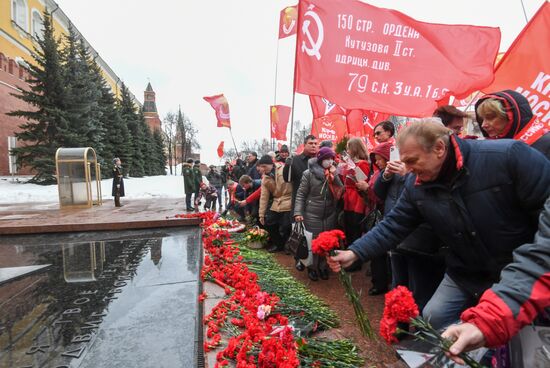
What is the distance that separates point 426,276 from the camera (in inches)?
102

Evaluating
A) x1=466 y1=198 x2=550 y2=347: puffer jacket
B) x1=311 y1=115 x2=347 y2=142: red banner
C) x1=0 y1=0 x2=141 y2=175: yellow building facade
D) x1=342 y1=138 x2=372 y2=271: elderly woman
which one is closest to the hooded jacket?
x1=311 y1=115 x2=347 y2=142: red banner

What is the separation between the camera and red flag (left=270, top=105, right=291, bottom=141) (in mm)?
13984

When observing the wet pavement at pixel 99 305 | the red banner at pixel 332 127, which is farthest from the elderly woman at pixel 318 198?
the red banner at pixel 332 127

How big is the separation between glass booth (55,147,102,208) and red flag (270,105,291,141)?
743 centimetres

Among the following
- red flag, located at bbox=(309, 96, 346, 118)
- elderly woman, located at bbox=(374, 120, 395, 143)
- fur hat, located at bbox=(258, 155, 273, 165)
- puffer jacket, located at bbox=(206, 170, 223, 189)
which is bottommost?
puffer jacket, located at bbox=(206, 170, 223, 189)

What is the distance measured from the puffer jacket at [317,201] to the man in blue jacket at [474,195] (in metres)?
2.21

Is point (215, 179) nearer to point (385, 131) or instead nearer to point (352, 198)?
point (352, 198)

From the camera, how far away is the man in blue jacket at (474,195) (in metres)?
1.50

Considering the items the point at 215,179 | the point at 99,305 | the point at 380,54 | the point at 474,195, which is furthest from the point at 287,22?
the point at 474,195

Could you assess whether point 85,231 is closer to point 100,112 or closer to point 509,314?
point 509,314

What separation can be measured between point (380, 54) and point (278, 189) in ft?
7.97

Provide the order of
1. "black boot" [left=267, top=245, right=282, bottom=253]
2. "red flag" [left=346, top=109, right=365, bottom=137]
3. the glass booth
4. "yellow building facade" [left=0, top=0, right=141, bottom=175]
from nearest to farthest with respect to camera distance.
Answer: "black boot" [left=267, top=245, right=282, bottom=253] < "red flag" [left=346, top=109, right=365, bottom=137] < the glass booth < "yellow building facade" [left=0, top=0, right=141, bottom=175]

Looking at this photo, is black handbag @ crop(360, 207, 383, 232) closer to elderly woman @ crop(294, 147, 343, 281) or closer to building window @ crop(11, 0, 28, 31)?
elderly woman @ crop(294, 147, 343, 281)

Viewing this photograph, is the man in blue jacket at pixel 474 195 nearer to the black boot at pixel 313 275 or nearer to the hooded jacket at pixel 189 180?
the black boot at pixel 313 275
